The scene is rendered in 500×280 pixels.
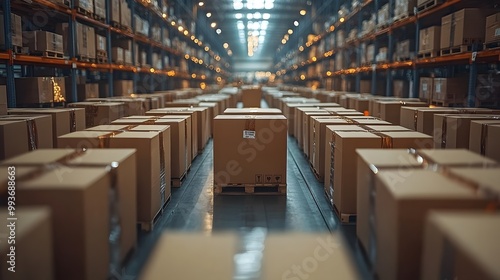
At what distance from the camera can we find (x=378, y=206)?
2604mm

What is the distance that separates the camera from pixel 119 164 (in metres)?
2.85

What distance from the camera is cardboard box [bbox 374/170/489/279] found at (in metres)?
2.19

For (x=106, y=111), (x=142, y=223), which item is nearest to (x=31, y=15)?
(x=106, y=111)

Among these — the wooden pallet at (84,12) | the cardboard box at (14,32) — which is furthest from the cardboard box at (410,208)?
the wooden pallet at (84,12)

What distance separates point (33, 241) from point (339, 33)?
54.0ft

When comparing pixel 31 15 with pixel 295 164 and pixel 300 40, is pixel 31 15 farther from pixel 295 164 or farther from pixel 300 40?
pixel 300 40

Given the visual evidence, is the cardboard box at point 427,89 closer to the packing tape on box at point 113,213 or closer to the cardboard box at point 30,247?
the packing tape on box at point 113,213

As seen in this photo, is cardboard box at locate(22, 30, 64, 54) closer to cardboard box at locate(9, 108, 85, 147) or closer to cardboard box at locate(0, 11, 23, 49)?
cardboard box at locate(0, 11, 23, 49)

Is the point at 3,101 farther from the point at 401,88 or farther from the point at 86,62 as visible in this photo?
the point at 401,88

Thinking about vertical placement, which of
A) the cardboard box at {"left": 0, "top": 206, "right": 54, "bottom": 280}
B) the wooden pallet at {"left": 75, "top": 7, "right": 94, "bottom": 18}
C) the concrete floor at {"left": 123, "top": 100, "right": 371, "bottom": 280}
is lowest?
the concrete floor at {"left": 123, "top": 100, "right": 371, "bottom": 280}

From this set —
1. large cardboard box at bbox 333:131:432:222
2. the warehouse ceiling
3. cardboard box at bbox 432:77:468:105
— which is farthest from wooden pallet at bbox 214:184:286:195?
the warehouse ceiling

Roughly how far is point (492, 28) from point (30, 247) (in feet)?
20.6

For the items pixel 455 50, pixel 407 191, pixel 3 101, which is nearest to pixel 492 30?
pixel 455 50

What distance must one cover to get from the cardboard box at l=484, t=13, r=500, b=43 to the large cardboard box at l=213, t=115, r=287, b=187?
10.7ft
